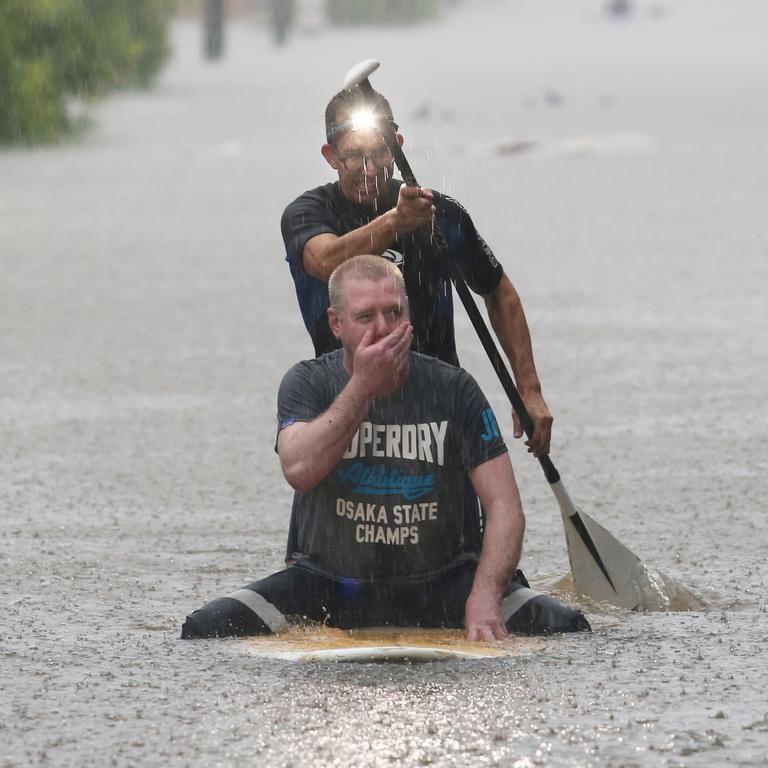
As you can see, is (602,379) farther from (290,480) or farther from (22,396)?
(290,480)

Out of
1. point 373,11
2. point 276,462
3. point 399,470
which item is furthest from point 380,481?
point 373,11

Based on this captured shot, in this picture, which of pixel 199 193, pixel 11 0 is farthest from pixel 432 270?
pixel 11 0

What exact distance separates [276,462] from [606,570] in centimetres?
249

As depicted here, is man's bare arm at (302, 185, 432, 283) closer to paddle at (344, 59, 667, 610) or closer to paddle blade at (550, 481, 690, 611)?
paddle at (344, 59, 667, 610)

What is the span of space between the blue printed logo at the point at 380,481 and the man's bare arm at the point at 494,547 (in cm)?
15

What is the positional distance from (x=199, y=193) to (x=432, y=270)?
49.2 ft

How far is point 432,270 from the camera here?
5406 millimetres

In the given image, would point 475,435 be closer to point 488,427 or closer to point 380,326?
point 488,427

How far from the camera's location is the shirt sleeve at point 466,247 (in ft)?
17.5

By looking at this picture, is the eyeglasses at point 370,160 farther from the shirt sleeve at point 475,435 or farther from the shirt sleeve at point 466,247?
the shirt sleeve at point 475,435

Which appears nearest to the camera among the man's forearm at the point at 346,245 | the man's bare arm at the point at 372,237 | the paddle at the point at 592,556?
the man's bare arm at the point at 372,237

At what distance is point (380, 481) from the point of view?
16.4ft

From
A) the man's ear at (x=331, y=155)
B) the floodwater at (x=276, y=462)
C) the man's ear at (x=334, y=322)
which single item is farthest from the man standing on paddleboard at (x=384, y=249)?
the floodwater at (x=276, y=462)

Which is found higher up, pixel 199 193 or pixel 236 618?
pixel 199 193
